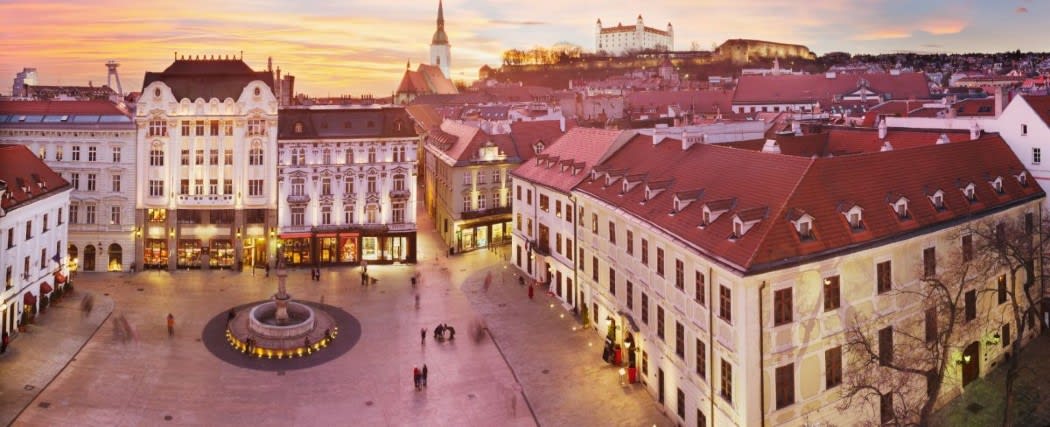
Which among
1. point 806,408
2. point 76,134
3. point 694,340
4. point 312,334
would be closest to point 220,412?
point 312,334

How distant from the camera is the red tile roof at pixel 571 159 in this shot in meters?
49.6

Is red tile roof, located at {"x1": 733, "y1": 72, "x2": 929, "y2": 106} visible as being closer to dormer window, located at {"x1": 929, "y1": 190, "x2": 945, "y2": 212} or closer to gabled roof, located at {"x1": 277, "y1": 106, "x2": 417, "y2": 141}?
gabled roof, located at {"x1": 277, "y1": 106, "x2": 417, "y2": 141}

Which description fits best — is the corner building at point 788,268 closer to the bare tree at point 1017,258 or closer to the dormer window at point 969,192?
the dormer window at point 969,192

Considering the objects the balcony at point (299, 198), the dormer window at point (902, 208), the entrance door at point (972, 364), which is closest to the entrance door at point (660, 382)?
the dormer window at point (902, 208)

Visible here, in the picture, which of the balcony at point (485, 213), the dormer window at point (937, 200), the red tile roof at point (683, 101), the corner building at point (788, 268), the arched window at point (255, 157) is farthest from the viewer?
the red tile roof at point (683, 101)

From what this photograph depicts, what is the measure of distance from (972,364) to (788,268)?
1552 cm

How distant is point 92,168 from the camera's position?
59125 millimetres

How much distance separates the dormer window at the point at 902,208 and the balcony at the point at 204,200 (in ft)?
157

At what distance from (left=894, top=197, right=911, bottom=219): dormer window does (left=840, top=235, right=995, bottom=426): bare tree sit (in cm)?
247

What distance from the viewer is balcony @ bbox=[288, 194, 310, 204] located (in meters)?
60.3

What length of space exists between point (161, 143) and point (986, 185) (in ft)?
181

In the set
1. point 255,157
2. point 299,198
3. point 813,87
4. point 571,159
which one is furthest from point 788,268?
point 813,87

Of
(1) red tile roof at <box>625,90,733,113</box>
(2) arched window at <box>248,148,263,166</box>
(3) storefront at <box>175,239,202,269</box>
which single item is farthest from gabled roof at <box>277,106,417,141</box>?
(1) red tile roof at <box>625,90,733,113</box>

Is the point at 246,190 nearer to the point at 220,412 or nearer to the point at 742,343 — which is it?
the point at 220,412
